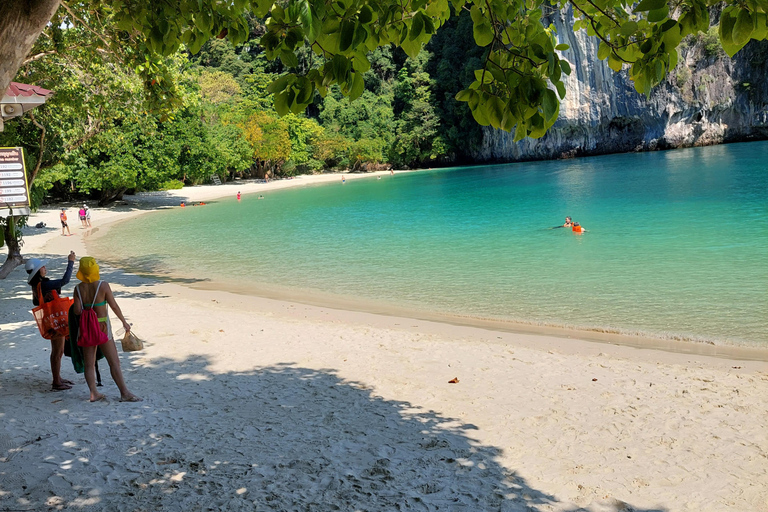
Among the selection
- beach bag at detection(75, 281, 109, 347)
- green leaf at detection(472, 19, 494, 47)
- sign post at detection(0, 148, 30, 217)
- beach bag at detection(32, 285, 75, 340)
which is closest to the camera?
green leaf at detection(472, 19, 494, 47)

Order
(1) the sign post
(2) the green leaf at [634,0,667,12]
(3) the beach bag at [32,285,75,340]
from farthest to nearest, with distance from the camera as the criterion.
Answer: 1. (1) the sign post
2. (3) the beach bag at [32,285,75,340]
3. (2) the green leaf at [634,0,667,12]

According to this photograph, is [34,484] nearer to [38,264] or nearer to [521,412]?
[38,264]

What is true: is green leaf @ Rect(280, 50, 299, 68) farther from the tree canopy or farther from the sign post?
the sign post

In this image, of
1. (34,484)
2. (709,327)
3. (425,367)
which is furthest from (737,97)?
(34,484)

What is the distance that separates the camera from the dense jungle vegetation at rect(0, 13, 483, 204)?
39.5 feet

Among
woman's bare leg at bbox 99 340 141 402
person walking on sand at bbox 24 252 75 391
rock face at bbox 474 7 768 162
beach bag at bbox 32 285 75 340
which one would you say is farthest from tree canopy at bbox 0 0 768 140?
rock face at bbox 474 7 768 162

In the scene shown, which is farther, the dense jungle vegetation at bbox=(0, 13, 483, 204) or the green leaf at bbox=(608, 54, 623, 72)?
the dense jungle vegetation at bbox=(0, 13, 483, 204)

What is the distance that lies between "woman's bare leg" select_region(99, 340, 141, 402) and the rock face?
185 ft

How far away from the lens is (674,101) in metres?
61.7

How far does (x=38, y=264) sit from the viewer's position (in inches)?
249

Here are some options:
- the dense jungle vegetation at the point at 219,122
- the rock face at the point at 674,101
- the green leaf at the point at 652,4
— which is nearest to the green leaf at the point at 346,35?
the green leaf at the point at 652,4

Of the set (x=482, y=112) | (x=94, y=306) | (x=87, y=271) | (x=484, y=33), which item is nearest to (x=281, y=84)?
(x=482, y=112)

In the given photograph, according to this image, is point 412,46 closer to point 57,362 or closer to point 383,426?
point 383,426

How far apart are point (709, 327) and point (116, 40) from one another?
9968 mm
